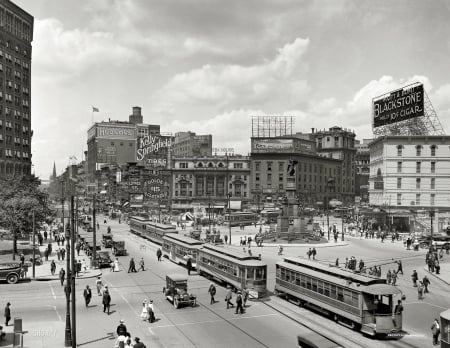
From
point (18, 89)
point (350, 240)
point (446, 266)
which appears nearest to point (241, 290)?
point (446, 266)

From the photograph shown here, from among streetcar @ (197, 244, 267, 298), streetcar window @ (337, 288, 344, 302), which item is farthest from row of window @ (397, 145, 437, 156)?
streetcar window @ (337, 288, 344, 302)

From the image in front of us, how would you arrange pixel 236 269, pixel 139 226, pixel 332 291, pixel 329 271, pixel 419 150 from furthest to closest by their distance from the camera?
pixel 419 150 → pixel 139 226 → pixel 236 269 → pixel 329 271 → pixel 332 291

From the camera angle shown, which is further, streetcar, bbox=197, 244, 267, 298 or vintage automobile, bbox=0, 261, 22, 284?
vintage automobile, bbox=0, 261, 22, 284

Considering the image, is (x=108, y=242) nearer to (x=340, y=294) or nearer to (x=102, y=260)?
(x=102, y=260)

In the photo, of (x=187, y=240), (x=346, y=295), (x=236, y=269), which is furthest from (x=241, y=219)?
(x=346, y=295)

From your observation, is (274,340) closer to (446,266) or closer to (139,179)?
(446,266)

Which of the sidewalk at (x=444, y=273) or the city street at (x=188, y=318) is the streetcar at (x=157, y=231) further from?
the sidewalk at (x=444, y=273)

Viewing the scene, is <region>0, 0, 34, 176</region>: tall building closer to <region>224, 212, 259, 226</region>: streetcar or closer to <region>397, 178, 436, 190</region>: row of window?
<region>224, 212, 259, 226</region>: streetcar
